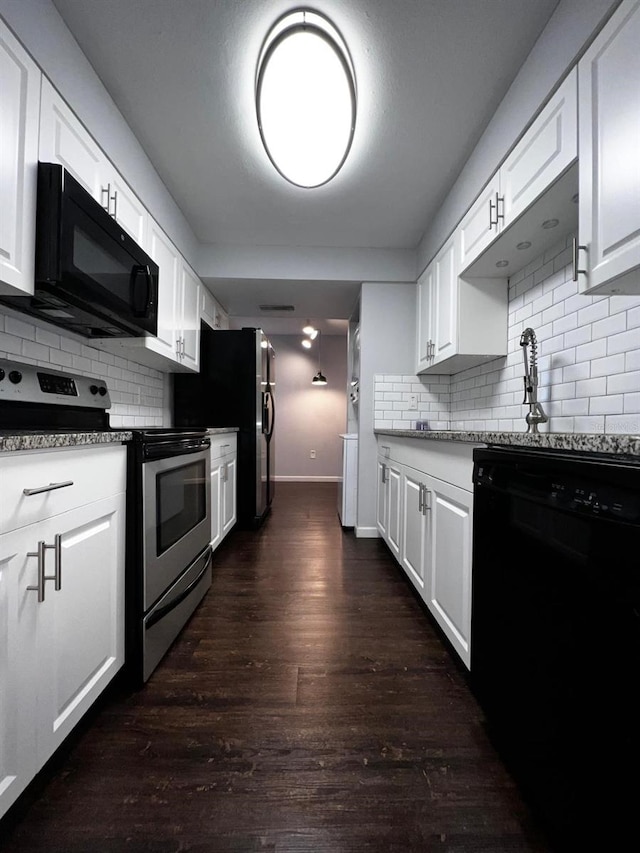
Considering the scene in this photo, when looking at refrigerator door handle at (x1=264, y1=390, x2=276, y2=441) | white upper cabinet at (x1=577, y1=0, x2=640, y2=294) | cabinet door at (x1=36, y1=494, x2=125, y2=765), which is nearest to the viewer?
cabinet door at (x1=36, y1=494, x2=125, y2=765)

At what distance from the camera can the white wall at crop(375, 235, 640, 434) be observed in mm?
1409

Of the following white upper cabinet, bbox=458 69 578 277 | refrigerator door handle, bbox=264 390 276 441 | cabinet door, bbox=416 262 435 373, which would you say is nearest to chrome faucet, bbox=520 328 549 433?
white upper cabinet, bbox=458 69 578 277

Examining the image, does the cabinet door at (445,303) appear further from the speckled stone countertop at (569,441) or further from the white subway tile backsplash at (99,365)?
the white subway tile backsplash at (99,365)

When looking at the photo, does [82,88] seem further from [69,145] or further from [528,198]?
[528,198]

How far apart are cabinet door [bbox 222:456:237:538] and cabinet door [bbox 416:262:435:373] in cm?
172

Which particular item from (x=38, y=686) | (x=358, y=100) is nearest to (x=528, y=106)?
(x=358, y=100)

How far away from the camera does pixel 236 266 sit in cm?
310

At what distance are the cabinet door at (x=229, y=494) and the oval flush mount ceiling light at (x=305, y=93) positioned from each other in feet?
6.63

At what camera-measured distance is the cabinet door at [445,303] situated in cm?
228

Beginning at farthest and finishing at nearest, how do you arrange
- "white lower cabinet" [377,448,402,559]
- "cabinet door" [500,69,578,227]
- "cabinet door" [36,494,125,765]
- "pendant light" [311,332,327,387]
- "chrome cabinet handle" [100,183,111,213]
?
"pendant light" [311,332,327,387] < "white lower cabinet" [377,448,402,559] < "chrome cabinet handle" [100,183,111,213] < "cabinet door" [500,69,578,227] < "cabinet door" [36,494,125,765]

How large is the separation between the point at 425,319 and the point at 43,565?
2.73 metres

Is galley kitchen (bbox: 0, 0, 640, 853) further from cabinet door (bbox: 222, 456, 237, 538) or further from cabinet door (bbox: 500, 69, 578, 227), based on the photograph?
cabinet door (bbox: 222, 456, 237, 538)

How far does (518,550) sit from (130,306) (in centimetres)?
182

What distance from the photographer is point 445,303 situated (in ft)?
8.00
